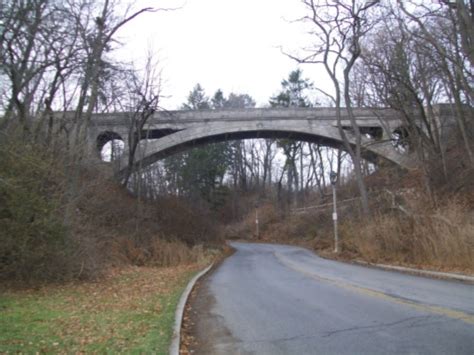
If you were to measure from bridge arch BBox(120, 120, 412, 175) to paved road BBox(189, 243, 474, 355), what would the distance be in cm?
2699

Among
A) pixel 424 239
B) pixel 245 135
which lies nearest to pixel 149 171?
pixel 245 135

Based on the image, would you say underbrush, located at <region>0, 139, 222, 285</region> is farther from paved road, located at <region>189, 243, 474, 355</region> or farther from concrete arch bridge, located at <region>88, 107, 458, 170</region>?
concrete arch bridge, located at <region>88, 107, 458, 170</region>

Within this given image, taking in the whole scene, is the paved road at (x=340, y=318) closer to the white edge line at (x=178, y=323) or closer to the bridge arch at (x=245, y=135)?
the white edge line at (x=178, y=323)

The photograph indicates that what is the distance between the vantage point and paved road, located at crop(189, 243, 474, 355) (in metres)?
5.91

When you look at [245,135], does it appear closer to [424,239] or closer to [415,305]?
[424,239]

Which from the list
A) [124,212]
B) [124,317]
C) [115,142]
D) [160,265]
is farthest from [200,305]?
[115,142]

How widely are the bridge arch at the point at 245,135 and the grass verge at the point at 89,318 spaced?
26.1 meters

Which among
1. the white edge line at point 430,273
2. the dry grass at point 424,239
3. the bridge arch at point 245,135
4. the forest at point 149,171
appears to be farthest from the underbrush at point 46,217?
the bridge arch at point 245,135

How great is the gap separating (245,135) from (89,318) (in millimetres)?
34312

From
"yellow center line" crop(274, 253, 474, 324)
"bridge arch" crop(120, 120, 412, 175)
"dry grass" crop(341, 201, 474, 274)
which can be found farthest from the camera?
"bridge arch" crop(120, 120, 412, 175)

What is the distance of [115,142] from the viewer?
38.1 meters

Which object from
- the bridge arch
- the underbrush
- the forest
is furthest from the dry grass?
the bridge arch

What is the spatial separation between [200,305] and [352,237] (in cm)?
1501

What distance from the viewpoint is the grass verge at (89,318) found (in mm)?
6230
